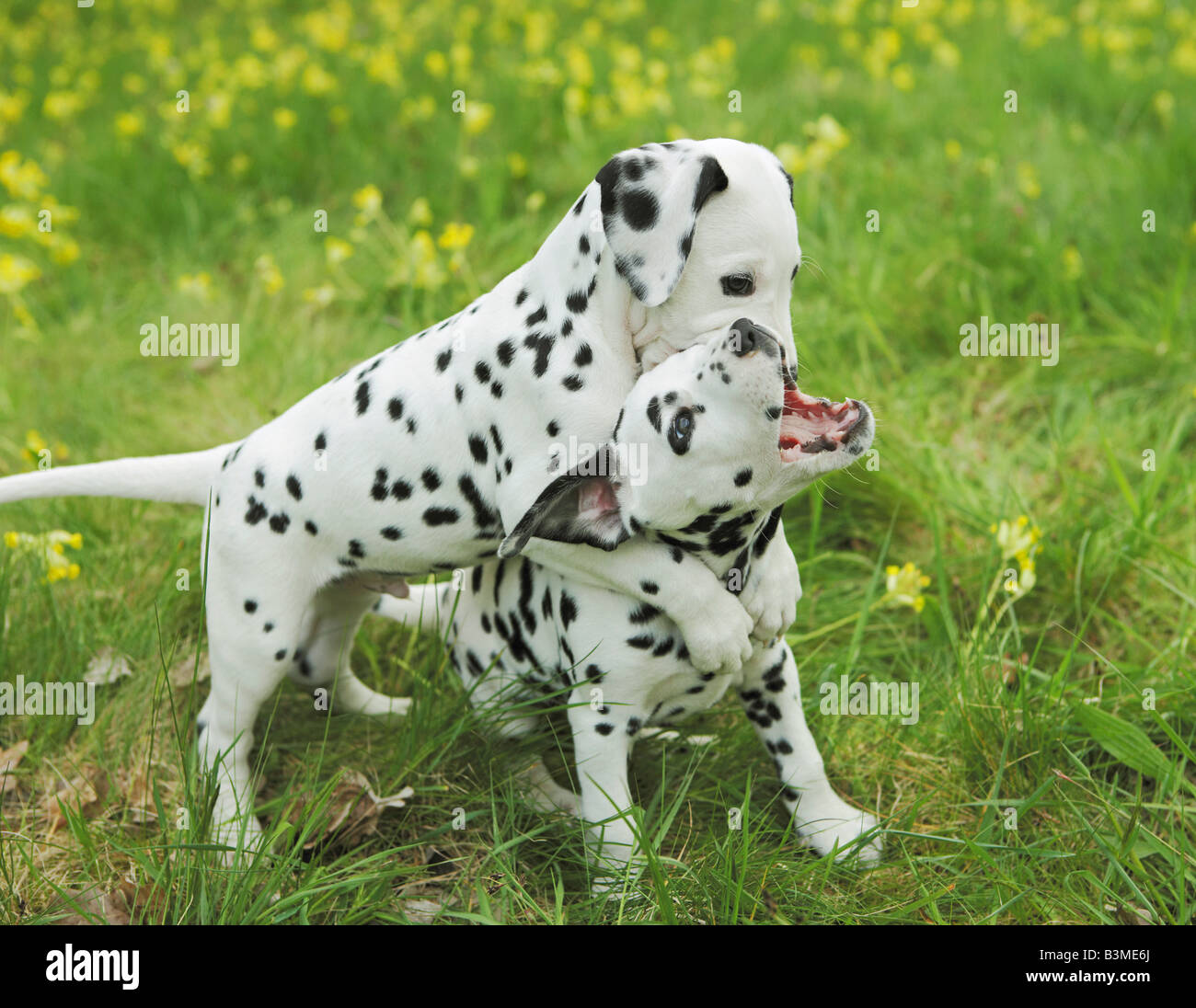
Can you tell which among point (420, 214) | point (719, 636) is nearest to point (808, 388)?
point (420, 214)

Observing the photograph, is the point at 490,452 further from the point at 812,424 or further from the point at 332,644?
the point at 332,644

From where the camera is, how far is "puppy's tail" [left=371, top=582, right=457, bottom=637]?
3.70m

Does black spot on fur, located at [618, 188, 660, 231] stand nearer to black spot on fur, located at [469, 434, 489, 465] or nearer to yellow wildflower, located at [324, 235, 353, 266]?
black spot on fur, located at [469, 434, 489, 465]

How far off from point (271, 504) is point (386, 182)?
12.8ft

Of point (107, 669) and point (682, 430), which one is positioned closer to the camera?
point (682, 430)

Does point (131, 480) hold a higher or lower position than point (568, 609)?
higher

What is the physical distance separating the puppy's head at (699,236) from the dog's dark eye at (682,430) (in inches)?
11.1

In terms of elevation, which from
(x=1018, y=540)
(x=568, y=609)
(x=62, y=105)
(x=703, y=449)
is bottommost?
(x=568, y=609)

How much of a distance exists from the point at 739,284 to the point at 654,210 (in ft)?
0.93

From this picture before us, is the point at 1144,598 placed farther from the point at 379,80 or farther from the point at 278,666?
the point at 379,80

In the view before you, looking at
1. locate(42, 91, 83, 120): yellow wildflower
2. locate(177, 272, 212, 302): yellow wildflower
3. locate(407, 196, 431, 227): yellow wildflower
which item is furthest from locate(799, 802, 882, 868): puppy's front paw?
locate(42, 91, 83, 120): yellow wildflower

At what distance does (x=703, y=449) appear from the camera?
267 centimetres

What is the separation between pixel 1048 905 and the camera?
298cm

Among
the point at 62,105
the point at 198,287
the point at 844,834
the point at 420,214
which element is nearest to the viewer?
the point at 844,834
